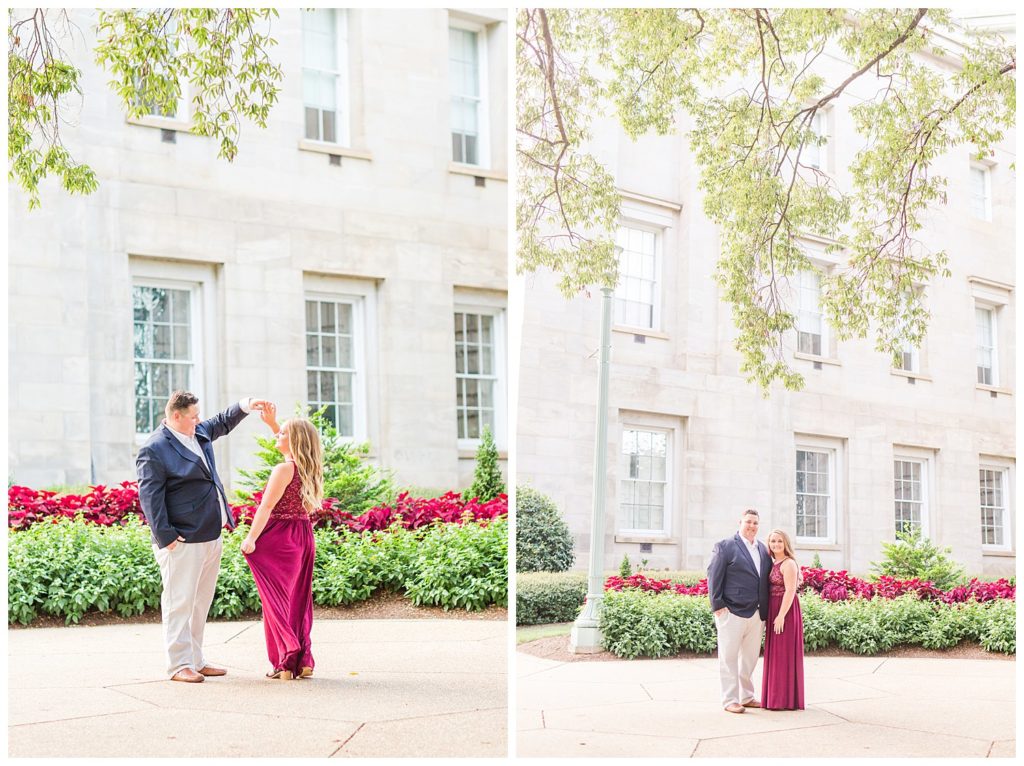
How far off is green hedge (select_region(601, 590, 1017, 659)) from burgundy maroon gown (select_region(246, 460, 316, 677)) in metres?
1.62

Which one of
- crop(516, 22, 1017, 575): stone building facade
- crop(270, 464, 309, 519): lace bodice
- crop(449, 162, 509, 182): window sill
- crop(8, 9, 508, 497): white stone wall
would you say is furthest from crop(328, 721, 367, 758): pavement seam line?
crop(449, 162, 509, 182): window sill

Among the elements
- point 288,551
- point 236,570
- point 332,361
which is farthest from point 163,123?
point 288,551

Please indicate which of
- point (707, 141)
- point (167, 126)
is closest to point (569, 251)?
point (707, 141)

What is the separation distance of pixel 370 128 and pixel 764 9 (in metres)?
7.32

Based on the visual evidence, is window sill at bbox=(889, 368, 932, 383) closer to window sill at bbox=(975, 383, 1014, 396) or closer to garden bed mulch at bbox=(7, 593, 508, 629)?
window sill at bbox=(975, 383, 1014, 396)

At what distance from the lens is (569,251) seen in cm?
641

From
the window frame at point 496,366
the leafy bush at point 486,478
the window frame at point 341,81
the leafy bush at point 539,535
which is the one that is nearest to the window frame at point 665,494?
the leafy bush at point 539,535

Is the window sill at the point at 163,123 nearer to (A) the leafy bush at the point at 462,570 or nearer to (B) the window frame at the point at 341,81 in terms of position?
(B) the window frame at the point at 341,81

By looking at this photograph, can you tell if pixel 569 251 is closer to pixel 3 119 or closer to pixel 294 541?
pixel 294 541

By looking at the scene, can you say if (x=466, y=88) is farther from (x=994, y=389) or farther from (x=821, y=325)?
(x=994, y=389)

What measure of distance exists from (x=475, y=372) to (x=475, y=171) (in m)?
2.53

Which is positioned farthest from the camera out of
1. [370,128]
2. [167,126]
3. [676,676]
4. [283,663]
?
[370,128]

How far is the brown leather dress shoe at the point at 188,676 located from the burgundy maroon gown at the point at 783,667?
2985mm

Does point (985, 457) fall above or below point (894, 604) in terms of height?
above
